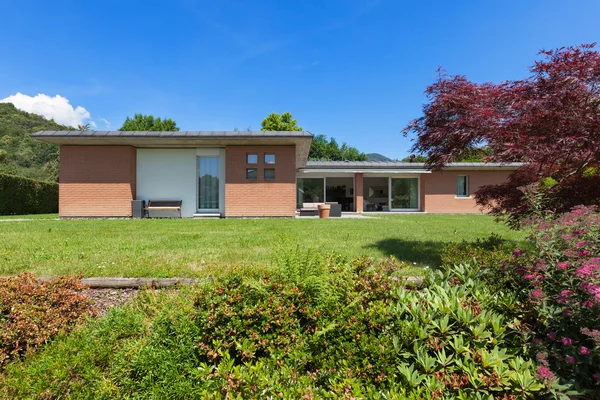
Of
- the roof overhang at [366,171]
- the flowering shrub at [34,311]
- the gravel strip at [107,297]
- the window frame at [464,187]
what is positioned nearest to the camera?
the flowering shrub at [34,311]

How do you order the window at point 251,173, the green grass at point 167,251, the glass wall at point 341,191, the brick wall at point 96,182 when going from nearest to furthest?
the green grass at point 167,251 → the brick wall at point 96,182 → the window at point 251,173 → the glass wall at point 341,191

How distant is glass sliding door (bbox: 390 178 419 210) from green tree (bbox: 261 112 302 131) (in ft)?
69.9

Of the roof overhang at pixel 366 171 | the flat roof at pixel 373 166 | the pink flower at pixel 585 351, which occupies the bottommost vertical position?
the pink flower at pixel 585 351

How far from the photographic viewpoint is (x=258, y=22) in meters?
8.70

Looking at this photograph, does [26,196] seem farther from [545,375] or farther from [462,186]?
[462,186]

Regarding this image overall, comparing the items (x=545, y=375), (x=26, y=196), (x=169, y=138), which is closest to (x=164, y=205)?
(x=169, y=138)

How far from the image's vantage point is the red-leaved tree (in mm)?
3453

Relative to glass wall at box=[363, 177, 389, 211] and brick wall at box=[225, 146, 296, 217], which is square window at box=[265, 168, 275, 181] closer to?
brick wall at box=[225, 146, 296, 217]

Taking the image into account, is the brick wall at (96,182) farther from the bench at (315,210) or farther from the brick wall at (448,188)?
the brick wall at (448,188)

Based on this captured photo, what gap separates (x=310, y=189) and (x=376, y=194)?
5.19 metres

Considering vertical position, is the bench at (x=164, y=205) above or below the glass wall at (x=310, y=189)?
below

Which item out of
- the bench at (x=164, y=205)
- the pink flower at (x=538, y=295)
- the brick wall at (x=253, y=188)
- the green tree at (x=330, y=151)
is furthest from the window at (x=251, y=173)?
the green tree at (x=330, y=151)

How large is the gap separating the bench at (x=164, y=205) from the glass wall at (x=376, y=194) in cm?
1273

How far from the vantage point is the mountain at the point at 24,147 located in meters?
36.2
